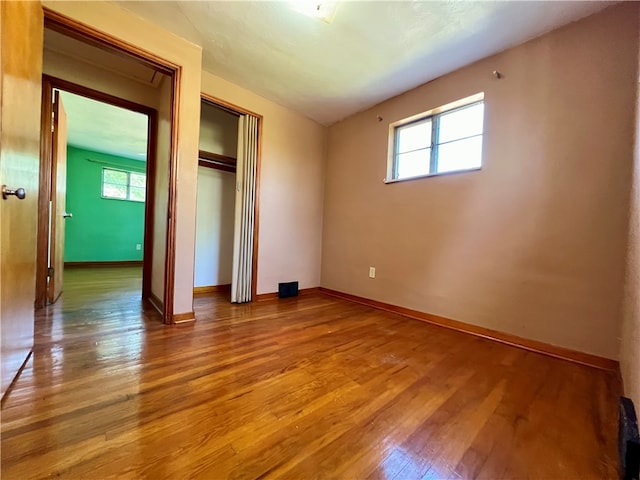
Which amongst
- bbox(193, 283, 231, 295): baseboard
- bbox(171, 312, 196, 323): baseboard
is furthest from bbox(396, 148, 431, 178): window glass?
bbox(193, 283, 231, 295): baseboard

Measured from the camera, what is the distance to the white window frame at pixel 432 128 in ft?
7.27

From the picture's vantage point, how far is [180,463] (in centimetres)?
79

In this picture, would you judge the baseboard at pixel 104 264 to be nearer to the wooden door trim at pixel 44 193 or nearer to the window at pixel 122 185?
the window at pixel 122 185

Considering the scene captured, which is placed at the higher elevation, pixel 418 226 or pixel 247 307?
pixel 418 226

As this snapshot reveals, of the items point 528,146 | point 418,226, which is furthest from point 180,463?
point 528,146

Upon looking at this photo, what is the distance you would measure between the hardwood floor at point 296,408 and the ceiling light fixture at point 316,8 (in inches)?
87.8

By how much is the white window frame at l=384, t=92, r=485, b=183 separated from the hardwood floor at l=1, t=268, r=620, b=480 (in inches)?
60.8

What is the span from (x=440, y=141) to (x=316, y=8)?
5.00 ft

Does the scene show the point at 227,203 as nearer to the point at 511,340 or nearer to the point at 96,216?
the point at 511,340

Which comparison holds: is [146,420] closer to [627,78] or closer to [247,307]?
[247,307]

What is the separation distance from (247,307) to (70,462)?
1887 millimetres

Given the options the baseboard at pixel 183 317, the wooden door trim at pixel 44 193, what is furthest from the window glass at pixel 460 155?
the wooden door trim at pixel 44 193

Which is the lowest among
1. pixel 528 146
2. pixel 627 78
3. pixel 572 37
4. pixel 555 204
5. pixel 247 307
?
pixel 247 307

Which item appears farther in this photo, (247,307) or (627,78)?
(247,307)
